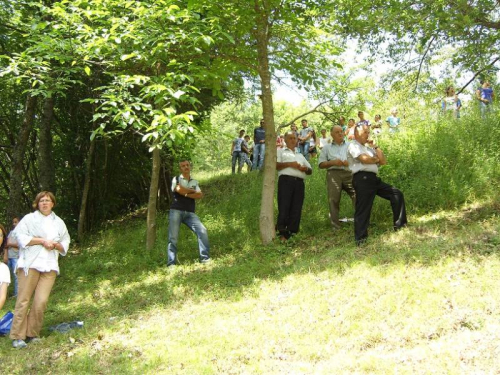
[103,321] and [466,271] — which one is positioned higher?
[466,271]

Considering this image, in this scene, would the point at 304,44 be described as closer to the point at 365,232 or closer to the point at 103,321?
the point at 365,232

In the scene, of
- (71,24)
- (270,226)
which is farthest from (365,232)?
(71,24)

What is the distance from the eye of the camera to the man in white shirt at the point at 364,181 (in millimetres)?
6523

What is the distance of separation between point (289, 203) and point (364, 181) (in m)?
1.49

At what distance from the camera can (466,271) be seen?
195 inches

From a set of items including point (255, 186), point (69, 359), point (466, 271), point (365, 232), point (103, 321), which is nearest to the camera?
point (69, 359)

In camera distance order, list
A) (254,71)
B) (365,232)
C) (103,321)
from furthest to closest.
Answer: (254,71) < (365,232) < (103,321)

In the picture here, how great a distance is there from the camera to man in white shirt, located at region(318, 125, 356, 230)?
7.58m

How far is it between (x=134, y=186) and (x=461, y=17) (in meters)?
10.2

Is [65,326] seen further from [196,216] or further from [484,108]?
[484,108]

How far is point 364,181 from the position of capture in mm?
6543

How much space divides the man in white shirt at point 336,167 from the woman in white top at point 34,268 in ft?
13.6

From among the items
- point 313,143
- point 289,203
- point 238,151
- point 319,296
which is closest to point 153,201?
point 289,203

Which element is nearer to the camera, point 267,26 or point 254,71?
point 267,26
